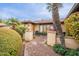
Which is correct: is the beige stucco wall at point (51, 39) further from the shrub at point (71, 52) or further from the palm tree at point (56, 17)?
the shrub at point (71, 52)

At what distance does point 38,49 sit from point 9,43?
1.27 feet

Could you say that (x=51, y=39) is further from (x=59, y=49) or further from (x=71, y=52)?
(x=71, y=52)

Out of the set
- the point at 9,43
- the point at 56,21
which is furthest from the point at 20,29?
the point at 56,21

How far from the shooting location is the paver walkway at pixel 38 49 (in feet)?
8.52

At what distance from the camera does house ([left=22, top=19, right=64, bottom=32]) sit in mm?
2604

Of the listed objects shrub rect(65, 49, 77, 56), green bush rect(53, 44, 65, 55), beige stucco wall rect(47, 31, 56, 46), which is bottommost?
shrub rect(65, 49, 77, 56)

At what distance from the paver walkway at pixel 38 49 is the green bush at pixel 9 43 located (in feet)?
0.37

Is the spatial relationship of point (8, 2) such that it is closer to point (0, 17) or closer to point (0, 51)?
point (0, 17)

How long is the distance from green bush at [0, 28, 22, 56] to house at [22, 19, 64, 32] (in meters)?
0.21

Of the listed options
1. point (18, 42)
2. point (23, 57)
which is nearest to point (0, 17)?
point (18, 42)

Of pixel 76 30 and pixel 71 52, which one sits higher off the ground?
pixel 76 30

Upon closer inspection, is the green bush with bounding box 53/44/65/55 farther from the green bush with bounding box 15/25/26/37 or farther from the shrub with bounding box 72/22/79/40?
the green bush with bounding box 15/25/26/37

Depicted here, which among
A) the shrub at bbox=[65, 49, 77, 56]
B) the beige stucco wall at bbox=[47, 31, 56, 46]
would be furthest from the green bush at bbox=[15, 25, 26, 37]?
the shrub at bbox=[65, 49, 77, 56]

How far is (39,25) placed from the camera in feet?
8.62
